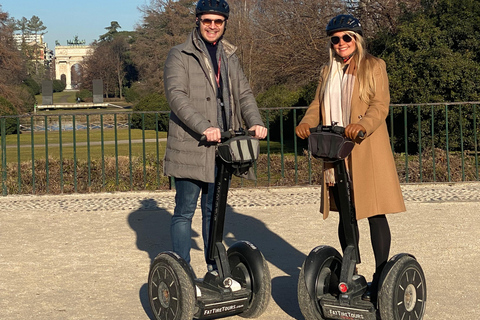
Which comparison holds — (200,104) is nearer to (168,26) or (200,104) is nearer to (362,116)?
(362,116)

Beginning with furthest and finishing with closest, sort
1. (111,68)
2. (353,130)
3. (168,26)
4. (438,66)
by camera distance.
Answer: (111,68) → (168,26) → (438,66) → (353,130)

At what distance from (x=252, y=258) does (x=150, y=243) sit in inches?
94.3

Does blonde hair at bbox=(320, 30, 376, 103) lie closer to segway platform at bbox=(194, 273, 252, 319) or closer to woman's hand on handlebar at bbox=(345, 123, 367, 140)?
woman's hand on handlebar at bbox=(345, 123, 367, 140)

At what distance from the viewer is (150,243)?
628cm

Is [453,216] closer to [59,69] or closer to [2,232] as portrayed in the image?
[2,232]

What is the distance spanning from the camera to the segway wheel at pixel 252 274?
4023mm

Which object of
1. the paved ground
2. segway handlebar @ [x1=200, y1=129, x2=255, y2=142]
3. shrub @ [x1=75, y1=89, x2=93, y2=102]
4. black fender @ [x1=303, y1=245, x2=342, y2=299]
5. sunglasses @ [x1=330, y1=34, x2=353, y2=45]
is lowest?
the paved ground

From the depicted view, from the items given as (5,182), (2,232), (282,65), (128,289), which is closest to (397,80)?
(282,65)

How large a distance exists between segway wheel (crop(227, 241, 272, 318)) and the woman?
55 cm

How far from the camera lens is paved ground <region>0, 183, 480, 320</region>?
4504mm

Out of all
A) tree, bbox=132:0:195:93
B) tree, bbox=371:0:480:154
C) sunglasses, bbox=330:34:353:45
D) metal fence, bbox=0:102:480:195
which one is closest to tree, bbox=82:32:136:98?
tree, bbox=132:0:195:93

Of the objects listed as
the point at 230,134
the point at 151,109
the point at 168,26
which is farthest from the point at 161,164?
the point at 168,26

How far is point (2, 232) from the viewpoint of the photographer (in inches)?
271

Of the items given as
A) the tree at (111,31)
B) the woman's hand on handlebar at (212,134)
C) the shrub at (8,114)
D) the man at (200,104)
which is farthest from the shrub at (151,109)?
the tree at (111,31)
